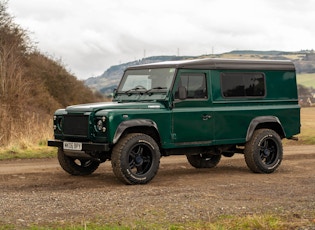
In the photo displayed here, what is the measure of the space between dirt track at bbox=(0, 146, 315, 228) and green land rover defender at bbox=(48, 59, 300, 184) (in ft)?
1.51

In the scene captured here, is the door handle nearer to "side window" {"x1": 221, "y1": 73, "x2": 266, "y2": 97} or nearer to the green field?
"side window" {"x1": 221, "y1": 73, "x2": 266, "y2": 97}

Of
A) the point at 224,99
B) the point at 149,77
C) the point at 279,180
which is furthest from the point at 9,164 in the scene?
the point at 279,180

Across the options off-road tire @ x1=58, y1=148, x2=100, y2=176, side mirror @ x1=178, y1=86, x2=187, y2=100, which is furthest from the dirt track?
side mirror @ x1=178, y1=86, x2=187, y2=100

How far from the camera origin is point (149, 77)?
33.9 feet

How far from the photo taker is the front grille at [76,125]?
30.8 ft

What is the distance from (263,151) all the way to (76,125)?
4011 millimetres

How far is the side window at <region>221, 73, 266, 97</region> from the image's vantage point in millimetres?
10711

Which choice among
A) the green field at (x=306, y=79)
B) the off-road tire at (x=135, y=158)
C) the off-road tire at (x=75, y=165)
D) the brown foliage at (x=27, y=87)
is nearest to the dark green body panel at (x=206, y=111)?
the off-road tire at (x=135, y=158)

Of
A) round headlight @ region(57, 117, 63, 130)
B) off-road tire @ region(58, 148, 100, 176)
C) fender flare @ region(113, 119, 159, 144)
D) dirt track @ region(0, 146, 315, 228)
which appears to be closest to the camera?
dirt track @ region(0, 146, 315, 228)

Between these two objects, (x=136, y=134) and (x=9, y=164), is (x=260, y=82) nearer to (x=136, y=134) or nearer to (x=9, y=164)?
(x=136, y=134)

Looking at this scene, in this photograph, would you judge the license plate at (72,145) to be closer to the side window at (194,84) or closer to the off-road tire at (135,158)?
the off-road tire at (135,158)

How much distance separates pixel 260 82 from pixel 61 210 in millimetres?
5717

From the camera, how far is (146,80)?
1038 cm

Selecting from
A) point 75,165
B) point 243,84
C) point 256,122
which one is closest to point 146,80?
point 243,84
